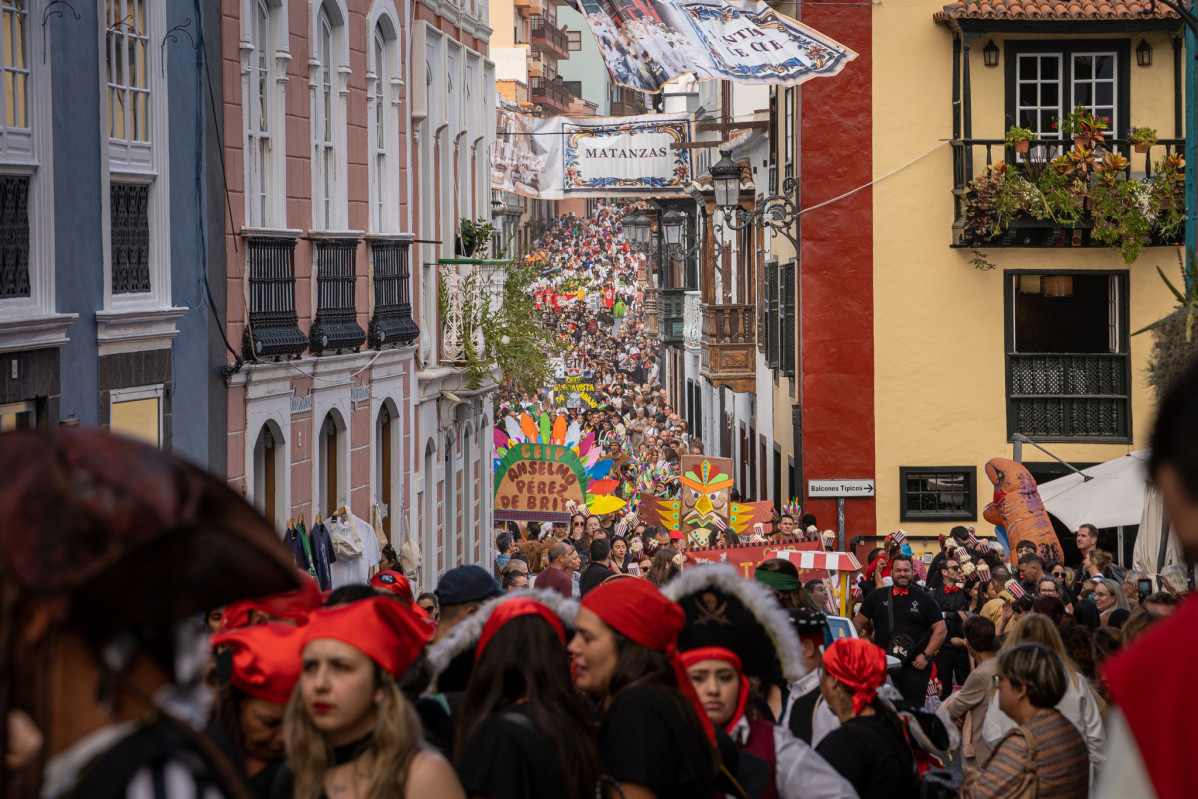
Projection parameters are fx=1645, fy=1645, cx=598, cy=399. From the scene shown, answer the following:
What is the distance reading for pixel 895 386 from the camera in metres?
25.4

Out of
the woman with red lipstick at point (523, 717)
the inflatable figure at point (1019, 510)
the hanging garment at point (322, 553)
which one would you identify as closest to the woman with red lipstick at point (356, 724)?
the woman with red lipstick at point (523, 717)

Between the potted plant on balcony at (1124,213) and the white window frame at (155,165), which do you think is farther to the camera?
the potted plant on balcony at (1124,213)

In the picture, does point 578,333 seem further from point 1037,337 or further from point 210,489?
point 210,489

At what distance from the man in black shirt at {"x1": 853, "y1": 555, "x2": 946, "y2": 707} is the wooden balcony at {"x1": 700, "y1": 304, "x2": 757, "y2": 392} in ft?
67.7

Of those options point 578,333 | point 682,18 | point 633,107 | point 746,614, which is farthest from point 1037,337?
point 633,107

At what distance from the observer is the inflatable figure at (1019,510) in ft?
64.8

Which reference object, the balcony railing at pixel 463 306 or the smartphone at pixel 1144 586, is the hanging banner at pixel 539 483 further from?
the smartphone at pixel 1144 586

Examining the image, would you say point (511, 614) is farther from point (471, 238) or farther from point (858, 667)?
point (471, 238)

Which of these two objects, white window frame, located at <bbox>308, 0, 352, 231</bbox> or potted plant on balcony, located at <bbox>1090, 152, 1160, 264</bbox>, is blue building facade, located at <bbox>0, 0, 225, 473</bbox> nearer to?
white window frame, located at <bbox>308, 0, 352, 231</bbox>

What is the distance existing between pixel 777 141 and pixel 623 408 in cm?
1982

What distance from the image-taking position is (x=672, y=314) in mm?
57500

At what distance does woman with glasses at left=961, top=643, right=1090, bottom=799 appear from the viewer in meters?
6.47

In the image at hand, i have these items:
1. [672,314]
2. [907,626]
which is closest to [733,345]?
[907,626]

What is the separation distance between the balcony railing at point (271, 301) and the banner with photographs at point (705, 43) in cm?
414
